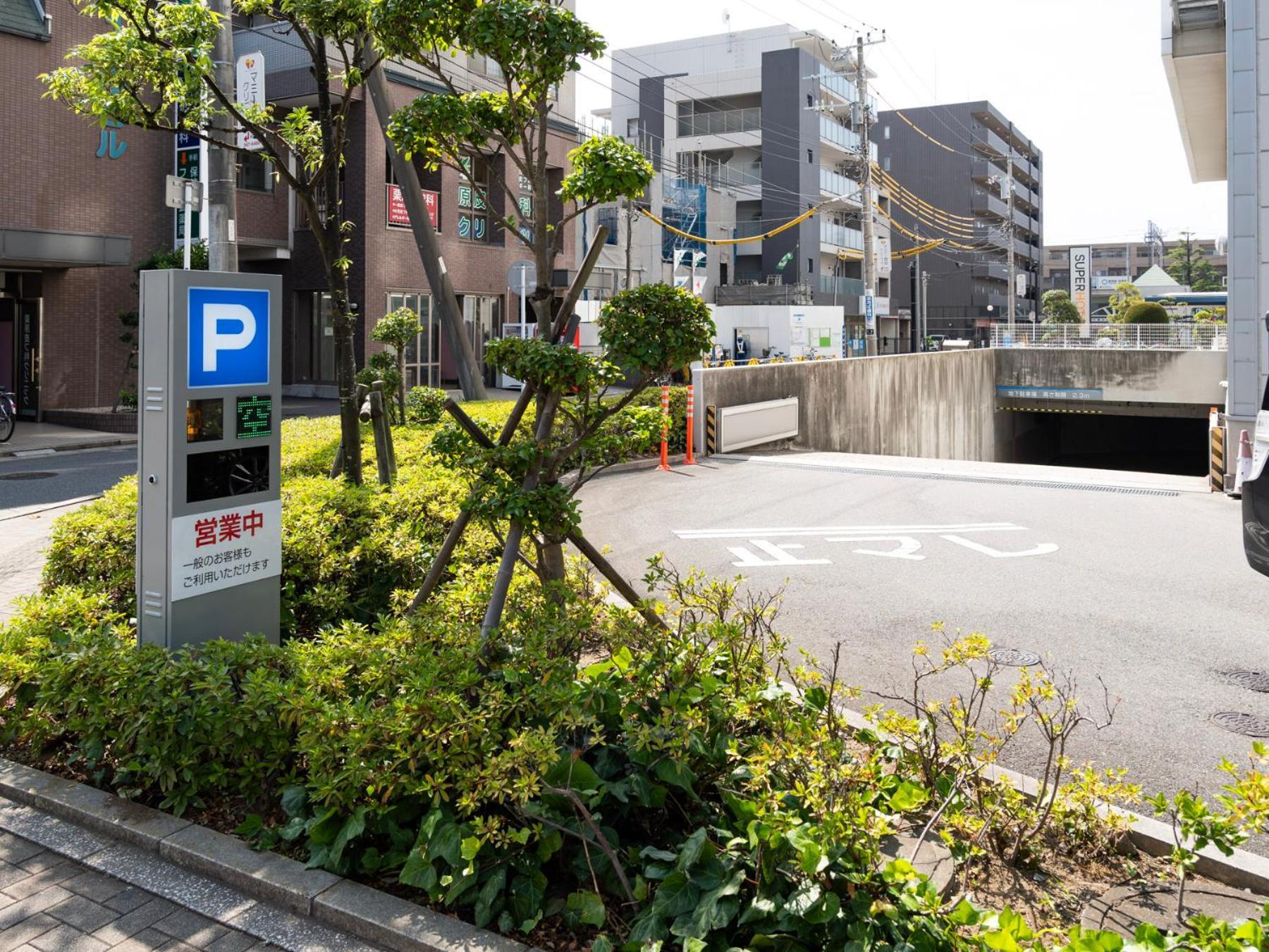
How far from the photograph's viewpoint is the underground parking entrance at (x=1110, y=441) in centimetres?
4544

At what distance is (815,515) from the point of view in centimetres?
1374

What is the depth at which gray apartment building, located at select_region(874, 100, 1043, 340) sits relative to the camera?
79188 mm

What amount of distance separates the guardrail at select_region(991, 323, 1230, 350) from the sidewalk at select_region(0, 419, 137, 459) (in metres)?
31.5

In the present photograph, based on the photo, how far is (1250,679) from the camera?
7156 mm

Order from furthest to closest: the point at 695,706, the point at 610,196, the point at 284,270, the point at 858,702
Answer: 1. the point at 284,270
2. the point at 858,702
3. the point at 610,196
4. the point at 695,706

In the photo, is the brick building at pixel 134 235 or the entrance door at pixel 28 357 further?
the entrance door at pixel 28 357

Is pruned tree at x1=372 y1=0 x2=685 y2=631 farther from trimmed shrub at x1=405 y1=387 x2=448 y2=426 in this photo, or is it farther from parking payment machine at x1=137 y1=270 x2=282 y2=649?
parking payment machine at x1=137 y1=270 x2=282 y2=649

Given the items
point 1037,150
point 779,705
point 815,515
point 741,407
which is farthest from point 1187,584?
point 1037,150

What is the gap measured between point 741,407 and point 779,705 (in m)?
15.9

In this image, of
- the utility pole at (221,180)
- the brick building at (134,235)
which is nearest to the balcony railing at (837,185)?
the brick building at (134,235)

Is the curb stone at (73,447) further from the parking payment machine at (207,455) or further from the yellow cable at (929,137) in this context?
Answer: the yellow cable at (929,137)

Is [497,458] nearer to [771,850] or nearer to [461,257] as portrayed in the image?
[771,850]

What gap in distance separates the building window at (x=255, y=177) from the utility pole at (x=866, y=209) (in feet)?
59.4

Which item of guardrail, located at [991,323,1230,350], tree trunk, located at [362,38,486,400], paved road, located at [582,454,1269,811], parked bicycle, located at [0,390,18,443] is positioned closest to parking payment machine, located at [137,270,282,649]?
paved road, located at [582,454,1269,811]
